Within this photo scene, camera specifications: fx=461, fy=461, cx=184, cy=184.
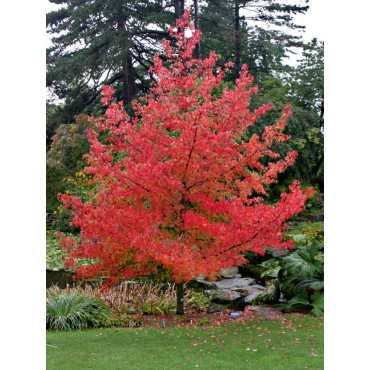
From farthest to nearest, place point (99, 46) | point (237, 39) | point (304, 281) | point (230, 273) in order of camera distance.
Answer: point (99, 46)
point (237, 39)
point (230, 273)
point (304, 281)

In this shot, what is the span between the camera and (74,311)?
6.55 m

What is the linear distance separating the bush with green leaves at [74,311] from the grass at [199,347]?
253mm

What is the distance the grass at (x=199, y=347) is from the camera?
4.75m

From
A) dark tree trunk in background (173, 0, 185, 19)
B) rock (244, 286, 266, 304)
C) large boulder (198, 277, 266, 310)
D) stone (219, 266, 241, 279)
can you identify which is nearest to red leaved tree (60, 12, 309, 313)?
large boulder (198, 277, 266, 310)

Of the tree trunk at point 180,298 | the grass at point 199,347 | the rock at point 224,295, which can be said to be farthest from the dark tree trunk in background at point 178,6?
the grass at point 199,347

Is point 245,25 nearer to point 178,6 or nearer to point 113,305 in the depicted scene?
point 178,6

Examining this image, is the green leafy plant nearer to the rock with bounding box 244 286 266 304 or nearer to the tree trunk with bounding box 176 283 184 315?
the rock with bounding box 244 286 266 304

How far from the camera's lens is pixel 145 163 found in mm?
5887

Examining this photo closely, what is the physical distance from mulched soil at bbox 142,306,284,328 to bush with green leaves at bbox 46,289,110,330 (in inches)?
26.7

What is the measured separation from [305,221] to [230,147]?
26.1ft

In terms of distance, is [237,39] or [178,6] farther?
[237,39]

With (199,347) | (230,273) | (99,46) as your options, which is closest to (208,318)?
(199,347)

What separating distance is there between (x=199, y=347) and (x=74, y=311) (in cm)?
218
